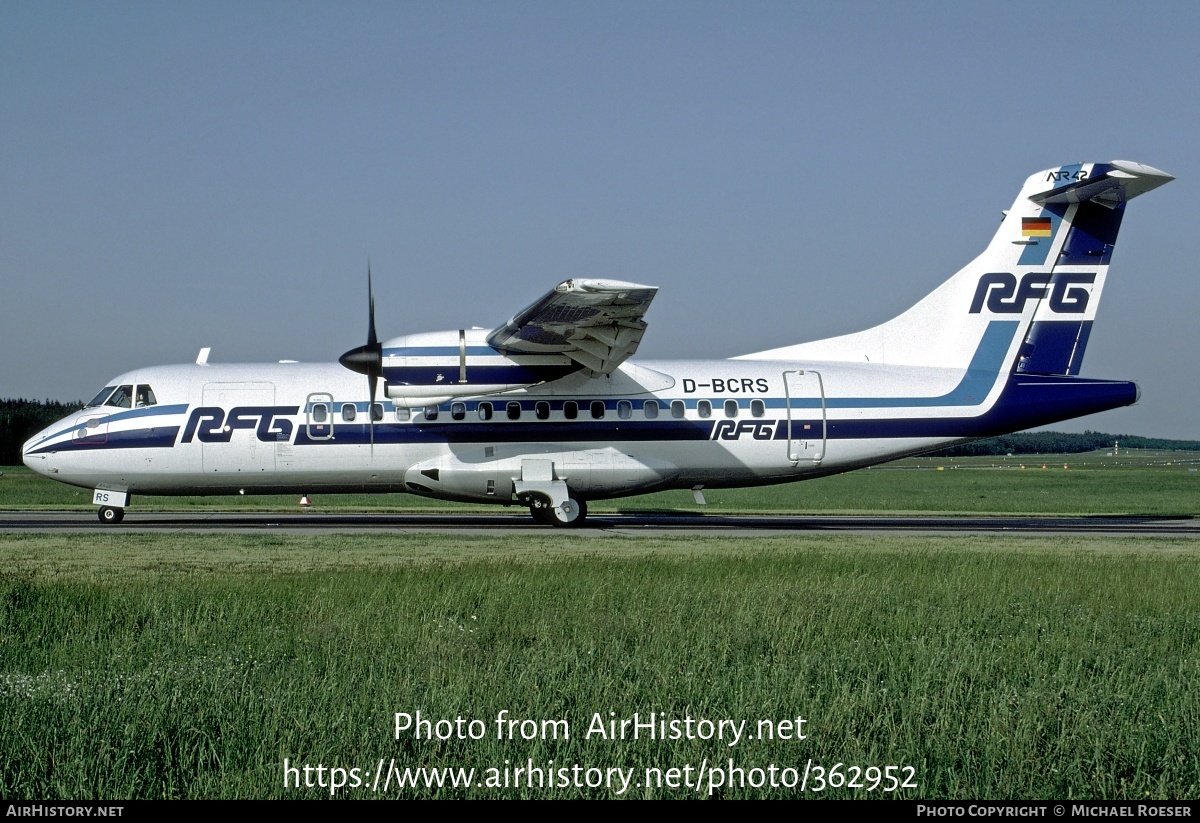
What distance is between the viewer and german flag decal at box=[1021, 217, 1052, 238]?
2362 cm

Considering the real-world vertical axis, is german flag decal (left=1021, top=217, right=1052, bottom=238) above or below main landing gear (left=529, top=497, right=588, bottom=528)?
above

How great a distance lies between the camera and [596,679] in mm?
7250

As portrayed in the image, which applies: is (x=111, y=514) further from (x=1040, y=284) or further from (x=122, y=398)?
(x=1040, y=284)

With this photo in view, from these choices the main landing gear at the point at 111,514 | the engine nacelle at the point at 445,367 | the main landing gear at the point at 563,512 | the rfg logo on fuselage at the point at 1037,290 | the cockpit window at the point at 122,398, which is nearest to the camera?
the engine nacelle at the point at 445,367

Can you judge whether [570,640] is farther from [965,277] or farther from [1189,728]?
[965,277]

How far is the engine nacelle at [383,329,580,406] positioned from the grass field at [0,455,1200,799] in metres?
7.27

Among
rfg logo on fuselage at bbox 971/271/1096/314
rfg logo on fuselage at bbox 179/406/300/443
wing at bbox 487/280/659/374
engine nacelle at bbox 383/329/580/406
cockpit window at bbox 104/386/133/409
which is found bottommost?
rfg logo on fuselage at bbox 179/406/300/443

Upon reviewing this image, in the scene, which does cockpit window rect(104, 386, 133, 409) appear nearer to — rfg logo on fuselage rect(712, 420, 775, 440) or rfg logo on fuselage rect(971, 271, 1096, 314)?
rfg logo on fuselage rect(712, 420, 775, 440)

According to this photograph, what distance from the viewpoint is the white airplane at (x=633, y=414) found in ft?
74.2

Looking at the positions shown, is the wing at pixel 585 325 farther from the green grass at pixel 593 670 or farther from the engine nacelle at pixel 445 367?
the green grass at pixel 593 670

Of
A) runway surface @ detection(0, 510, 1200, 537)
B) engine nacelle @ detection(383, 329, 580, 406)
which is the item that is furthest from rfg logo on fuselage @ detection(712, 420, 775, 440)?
engine nacelle @ detection(383, 329, 580, 406)

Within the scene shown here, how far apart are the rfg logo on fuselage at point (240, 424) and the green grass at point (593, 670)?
27.7ft

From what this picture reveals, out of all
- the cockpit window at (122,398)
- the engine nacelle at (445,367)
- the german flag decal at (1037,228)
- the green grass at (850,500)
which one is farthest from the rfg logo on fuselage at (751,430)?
the cockpit window at (122,398)

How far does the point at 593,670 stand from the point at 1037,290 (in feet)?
63.8
